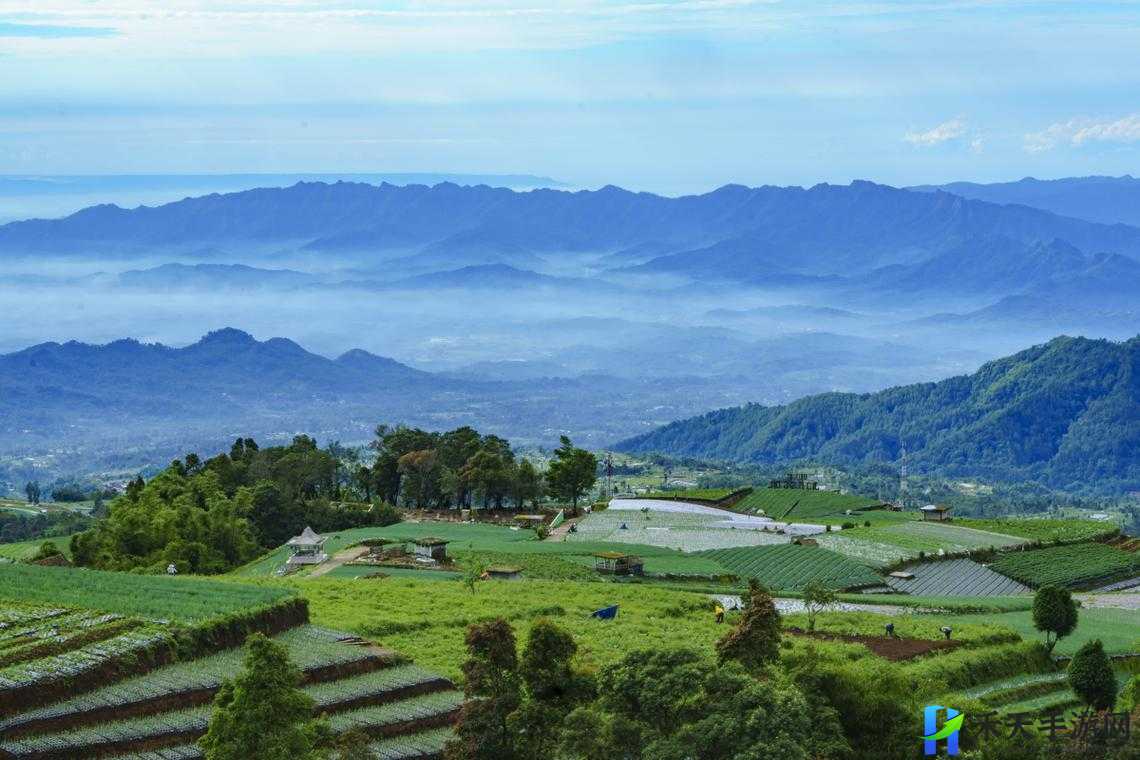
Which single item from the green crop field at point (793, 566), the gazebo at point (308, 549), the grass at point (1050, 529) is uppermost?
the gazebo at point (308, 549)

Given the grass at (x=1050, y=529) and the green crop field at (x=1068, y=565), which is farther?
the grass at (x=1050, y=529)

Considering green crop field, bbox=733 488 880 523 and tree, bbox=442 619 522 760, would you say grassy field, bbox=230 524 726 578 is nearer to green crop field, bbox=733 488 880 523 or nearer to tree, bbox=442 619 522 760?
green crop field, bbox=733 488 880 523

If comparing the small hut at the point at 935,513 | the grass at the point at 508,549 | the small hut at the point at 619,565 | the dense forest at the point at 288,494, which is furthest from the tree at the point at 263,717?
the small hut at the point at 935,513

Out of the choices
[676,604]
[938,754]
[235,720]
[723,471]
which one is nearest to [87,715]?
[235,720]

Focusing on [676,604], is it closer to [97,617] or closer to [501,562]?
[501,562]

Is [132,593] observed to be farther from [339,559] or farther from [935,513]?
[935,513]

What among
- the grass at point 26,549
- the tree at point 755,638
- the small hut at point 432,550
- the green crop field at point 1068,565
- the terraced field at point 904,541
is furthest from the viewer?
the terraced field at point 904,541

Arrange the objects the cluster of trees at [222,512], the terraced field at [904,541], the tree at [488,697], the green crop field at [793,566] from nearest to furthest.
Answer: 1. the tree at [488,697]
2. the green crop field at [793,566]
3. the cluster of trees at [222,512]
4. the terraced field at [904,541]

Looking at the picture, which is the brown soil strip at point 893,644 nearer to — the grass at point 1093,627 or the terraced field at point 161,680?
the grass at point 1093,627
